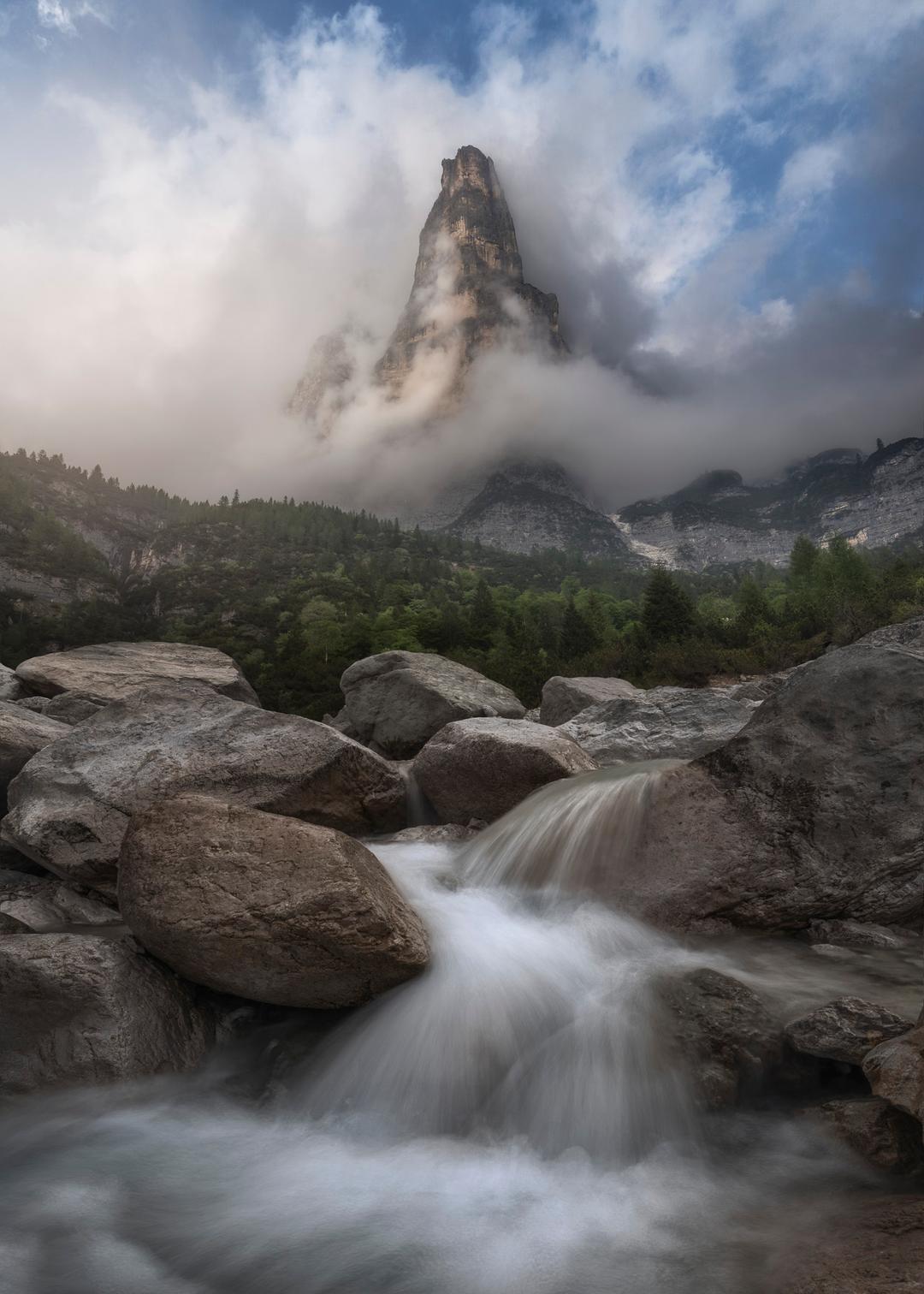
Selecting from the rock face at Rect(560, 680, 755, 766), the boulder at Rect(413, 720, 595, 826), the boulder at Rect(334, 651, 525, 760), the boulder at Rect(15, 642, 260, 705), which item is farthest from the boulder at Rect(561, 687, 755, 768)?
the boulder at Rect(15, 642, 260, 705)

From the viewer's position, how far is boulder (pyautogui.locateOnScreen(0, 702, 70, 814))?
9680 mm

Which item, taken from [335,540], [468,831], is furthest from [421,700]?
[335,540]

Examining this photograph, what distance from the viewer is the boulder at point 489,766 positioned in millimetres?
10047

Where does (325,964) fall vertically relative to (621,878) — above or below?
below

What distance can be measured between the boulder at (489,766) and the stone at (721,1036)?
508cm

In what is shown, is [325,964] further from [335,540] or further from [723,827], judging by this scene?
[335,540]

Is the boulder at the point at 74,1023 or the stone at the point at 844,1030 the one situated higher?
the stone at the point at 844,1030

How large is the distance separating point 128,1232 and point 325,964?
1.94 meters

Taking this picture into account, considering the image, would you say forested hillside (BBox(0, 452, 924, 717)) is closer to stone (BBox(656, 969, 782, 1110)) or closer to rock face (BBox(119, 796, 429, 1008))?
rock face (BBox(119, 796, 429, 1008))

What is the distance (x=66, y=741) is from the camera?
8773mm

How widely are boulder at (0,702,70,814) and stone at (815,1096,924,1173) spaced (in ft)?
32.3

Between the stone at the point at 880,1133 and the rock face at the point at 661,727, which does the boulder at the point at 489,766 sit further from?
the stone at the point at 880,1133

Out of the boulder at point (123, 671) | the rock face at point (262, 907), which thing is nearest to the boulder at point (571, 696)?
the boulder at point (123, 671)

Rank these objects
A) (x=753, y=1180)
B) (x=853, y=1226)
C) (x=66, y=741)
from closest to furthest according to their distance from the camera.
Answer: (x=853, y=1226)
(x=753, y=1180)
(x=66, y=741)
